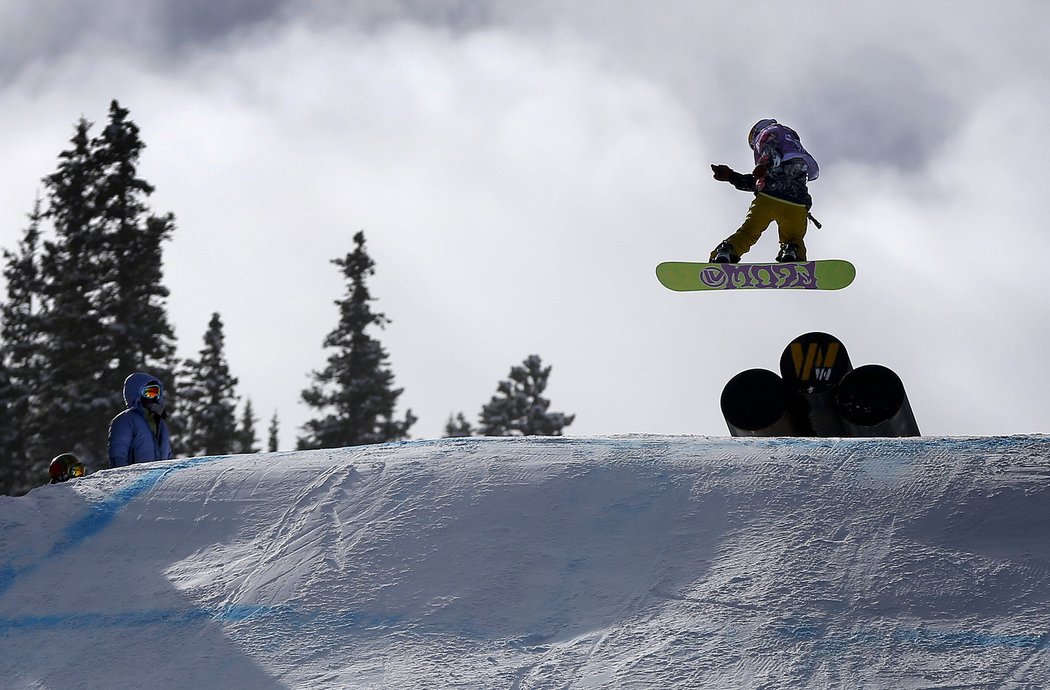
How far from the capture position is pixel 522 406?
113ft

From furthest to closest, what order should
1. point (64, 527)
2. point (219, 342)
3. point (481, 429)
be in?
1. point (481, 429)
2. point (219, 342)
3. point (64, 527)

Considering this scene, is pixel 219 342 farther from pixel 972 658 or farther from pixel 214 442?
pixel 972 658

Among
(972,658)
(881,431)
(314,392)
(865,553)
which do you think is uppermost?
(314,392)

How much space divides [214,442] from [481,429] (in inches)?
328

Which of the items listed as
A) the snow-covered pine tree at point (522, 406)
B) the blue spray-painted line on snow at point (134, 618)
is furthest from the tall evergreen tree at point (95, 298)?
the blue spray-painted line on snow at point (134, 618)

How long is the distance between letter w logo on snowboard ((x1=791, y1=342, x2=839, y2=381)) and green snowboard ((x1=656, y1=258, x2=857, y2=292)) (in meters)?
0.77

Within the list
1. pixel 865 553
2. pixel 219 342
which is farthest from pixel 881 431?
pixel 219 342

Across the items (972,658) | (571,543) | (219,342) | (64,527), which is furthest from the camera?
(219,342)

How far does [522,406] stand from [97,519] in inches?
1108

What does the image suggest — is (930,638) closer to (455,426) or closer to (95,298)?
(95,298)

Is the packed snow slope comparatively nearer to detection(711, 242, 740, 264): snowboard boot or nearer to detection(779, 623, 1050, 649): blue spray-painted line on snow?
detection(779, 623, 1050, 649): blue spray-painted line on snow

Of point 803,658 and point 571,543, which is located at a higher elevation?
point 571,543

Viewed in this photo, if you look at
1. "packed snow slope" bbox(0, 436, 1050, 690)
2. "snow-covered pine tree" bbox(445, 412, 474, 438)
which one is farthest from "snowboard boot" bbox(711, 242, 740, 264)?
"snow-covered pine tree" bbox(445, 412, 474, 438)

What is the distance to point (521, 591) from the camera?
518cm
